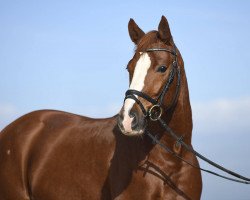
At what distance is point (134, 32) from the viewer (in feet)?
20.8

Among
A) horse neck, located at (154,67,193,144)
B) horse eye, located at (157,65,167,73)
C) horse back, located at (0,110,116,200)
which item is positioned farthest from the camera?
horse back, located at (0,110,116,200)

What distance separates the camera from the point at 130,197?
5730 mm

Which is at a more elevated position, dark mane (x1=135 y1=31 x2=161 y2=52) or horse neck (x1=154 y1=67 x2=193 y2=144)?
dark mane (x1=135 y1=31 x2=161 y2=52)

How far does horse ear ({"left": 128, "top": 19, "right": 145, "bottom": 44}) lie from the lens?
6.30m

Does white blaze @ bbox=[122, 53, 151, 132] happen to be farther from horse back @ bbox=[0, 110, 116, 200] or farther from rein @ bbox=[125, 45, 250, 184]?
horse back @ bbox=[0, 110, 116, 200]

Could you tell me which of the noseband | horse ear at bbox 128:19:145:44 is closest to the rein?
the noseband

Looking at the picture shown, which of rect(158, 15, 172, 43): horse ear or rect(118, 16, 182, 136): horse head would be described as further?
rect(158, 15, 172, 43): horse ear

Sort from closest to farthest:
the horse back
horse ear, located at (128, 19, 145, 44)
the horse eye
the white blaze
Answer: the white blaze < the horse eye < horse ear, located at (128, 19, 145, 44) < the horse back

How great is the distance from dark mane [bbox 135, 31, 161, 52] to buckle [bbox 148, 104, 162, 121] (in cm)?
67

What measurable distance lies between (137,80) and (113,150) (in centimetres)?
121

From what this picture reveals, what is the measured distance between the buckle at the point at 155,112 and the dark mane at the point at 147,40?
26.4 inches

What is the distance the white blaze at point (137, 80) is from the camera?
5.17 meters

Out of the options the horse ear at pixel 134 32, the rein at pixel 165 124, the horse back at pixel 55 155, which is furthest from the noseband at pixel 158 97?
the horse back at pixel 55 155

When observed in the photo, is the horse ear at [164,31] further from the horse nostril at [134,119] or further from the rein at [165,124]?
the horse nostril at [134,119]
